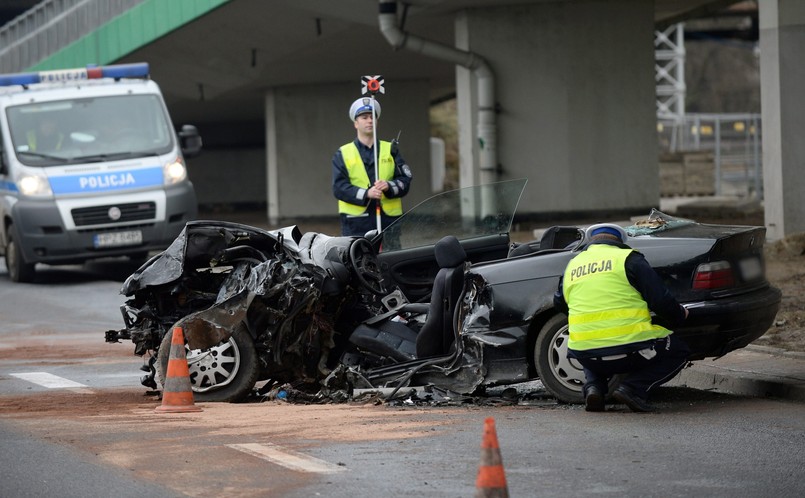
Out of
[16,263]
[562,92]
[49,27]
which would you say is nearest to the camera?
[16,263]

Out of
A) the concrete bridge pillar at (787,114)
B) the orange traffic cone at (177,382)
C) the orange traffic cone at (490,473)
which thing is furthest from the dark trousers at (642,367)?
the concrete bridge pillar at (787,114)

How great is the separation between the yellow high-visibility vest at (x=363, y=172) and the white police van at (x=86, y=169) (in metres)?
7.46

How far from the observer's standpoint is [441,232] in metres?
9.91

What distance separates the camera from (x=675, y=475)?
22.0ft

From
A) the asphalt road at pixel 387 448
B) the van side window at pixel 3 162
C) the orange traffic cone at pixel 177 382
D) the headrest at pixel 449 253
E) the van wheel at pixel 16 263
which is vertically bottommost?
the asphalt road at pixel 387 448

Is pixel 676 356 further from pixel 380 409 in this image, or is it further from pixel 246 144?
pixel 246 144

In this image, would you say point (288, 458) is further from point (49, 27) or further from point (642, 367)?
point (49, 27)

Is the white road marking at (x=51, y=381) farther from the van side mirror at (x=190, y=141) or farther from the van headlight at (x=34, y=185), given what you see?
the van side mirror at (x=190, y=141)

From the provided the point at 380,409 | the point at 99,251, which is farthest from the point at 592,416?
the point at 99,251

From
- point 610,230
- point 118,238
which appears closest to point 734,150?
point 118,238

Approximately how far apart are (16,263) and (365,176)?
909 centimetres

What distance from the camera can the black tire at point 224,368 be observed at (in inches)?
372

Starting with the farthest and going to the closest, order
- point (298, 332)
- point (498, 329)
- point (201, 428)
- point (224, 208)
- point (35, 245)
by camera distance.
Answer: point (224, 208) → point (35, 245) → point (298, 332) → point (498, 329) → point (201, 428)

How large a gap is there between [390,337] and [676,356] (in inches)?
76.8
